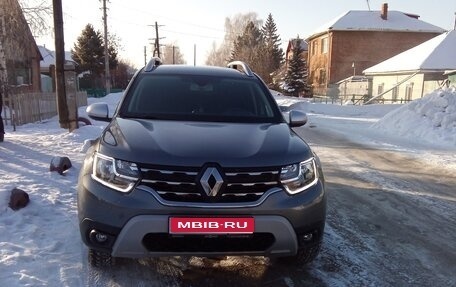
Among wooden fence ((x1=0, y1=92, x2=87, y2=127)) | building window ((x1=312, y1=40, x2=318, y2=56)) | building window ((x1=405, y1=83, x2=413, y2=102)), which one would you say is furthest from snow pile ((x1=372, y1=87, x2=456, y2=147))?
building window ((x1=312, y1=40, x2=318, y2=56))

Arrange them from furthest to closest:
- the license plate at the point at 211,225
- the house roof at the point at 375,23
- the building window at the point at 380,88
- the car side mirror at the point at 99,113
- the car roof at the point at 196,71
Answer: the house roof at the point at 375,23 < the building window at the point at 380,88 < the car roof at the point at 196,71 < the car side mirror at the point at 99,113 < the license plate at the point at 211,225

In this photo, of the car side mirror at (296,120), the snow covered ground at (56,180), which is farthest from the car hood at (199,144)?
the snow covered ground at (56,180)

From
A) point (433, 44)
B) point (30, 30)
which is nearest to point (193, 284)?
point (30, 30)

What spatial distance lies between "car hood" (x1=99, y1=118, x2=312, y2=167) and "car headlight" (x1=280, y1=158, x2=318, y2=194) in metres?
0.05

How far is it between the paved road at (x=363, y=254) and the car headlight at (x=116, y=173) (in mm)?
819

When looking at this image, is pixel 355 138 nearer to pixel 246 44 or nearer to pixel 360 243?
pixel 360 243

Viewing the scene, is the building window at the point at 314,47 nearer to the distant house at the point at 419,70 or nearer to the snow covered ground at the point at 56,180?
the distant house at the point at 419,70

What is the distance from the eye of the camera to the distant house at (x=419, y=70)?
1137 inches

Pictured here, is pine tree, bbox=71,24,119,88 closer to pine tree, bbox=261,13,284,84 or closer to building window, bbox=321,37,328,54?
pine tree, bbox=261,13,284,84

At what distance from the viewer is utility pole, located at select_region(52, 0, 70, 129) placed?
Answer: 11.5 m

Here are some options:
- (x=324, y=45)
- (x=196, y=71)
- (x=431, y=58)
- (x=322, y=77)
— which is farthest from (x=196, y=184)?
(x=324, y=45)

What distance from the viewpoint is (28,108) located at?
16.4 metres

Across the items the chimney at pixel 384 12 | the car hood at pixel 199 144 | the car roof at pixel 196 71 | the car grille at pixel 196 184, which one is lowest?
the car grille at pixel 196 184

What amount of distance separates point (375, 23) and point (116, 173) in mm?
47703
